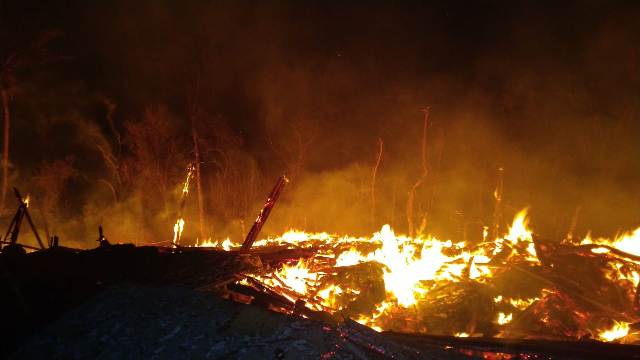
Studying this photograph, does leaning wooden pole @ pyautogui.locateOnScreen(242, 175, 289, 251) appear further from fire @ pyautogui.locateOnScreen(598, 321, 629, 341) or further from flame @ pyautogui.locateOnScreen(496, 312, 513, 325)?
fire @ pyautogui.locateOnScreen(598, 321, 629, 341)

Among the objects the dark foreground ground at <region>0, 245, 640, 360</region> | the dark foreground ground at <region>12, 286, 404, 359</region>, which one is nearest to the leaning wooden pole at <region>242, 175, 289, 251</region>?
the dark foreground ground at <region>0, 245, 640, 360</region>

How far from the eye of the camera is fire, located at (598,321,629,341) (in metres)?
6.20

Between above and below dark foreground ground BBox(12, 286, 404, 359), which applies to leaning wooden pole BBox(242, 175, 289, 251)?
above

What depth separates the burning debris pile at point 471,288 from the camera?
6.27 m

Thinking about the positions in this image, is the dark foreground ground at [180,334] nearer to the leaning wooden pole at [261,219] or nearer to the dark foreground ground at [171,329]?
the dark foreground ground at [171,329]

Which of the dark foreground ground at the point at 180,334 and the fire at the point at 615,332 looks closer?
the dark foreground ground at the point at 180,334

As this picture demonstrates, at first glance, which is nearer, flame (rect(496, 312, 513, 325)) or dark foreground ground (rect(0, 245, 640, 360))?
dark foreground ground (rect(0, 245, 640, 360))

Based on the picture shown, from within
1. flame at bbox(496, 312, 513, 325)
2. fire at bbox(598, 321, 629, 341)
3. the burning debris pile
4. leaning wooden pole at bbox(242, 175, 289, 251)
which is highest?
leaning wooden pole at bbox(242, 175, 289, 251)

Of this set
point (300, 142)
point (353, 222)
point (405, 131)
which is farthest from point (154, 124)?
point (405, 131)

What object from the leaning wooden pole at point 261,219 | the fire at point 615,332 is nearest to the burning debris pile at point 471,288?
the fire at point 615,332

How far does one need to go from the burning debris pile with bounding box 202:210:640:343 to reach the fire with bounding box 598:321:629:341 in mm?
13

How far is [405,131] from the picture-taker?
25484mm

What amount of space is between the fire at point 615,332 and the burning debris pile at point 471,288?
0.04 feet

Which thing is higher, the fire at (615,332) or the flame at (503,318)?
the flame at (503,318)
